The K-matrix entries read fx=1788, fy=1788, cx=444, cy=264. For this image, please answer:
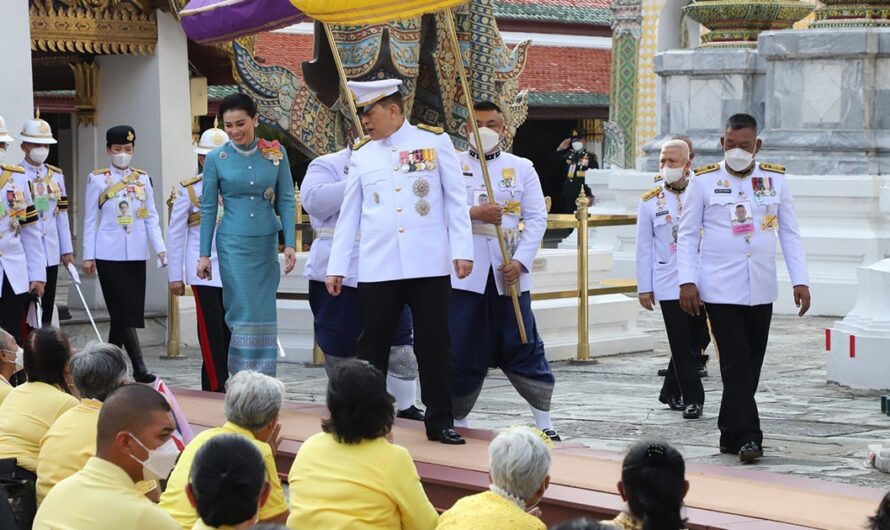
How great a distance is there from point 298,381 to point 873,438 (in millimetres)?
4274

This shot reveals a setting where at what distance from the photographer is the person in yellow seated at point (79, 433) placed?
645 centimetres

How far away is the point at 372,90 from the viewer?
8383 mm

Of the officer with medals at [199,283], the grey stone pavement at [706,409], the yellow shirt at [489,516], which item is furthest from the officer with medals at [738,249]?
the yellow shirt at [489,516]

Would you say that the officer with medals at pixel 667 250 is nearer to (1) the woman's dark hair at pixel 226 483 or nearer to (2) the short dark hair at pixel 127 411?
(2) the short dark hair at pixel 127 411

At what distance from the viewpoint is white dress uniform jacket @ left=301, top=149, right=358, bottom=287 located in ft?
31.6

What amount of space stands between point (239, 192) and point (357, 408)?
14.4 ft

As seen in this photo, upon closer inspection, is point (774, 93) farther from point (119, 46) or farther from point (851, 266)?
point (119, 46)

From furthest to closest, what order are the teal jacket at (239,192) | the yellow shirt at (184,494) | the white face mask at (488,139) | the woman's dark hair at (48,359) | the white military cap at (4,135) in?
the white military cap at (4,135) → the teal jacket at (239,192) → the white face mask at (488,139) → the woman's dark hair at (48,359) → the yellow shirt at (184,494)

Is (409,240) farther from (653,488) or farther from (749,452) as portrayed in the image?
(653,488)

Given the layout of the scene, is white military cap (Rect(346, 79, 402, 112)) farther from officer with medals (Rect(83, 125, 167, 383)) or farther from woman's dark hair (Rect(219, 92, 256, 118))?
officer with medals (Rect(83, 125, 167, 383))

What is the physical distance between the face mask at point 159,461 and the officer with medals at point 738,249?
3846mm

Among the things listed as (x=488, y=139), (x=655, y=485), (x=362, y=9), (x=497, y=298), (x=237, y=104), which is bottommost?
(x=655, y=485)

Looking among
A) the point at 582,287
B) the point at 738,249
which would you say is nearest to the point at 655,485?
the point at 738,249

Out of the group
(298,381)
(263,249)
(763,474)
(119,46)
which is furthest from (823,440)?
(119,46)
